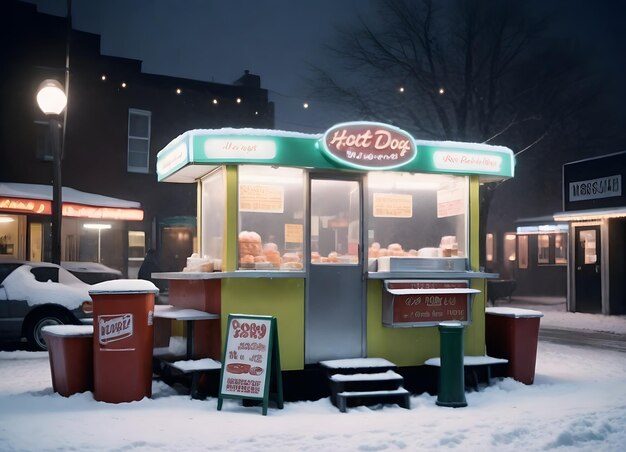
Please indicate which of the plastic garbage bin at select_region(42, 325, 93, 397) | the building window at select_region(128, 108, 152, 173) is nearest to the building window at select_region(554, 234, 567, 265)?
the building window at select_region(128, 108, 152, 173)

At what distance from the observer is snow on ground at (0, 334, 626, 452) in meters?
6.31

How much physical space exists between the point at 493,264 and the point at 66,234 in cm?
1719

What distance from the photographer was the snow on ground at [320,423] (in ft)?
20.7

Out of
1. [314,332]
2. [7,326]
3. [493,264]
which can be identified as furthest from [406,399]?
[493,264]

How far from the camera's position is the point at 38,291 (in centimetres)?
1255

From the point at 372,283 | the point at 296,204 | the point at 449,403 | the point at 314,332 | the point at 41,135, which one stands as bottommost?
the point at 449,403

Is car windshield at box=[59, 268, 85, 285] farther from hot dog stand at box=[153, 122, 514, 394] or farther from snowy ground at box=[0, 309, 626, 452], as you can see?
hot dog stand at box=[153, 122, 514, 394]

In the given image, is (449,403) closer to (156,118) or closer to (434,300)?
(434,300)

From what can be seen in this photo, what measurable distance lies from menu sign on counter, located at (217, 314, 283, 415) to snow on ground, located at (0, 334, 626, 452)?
0.22 metres

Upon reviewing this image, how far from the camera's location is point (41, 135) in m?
22.1

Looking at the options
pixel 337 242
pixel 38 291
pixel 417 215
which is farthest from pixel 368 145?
pixel 38 291

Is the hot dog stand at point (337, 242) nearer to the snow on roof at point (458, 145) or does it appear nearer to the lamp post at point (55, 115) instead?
the snow on roof at point (458, 145)

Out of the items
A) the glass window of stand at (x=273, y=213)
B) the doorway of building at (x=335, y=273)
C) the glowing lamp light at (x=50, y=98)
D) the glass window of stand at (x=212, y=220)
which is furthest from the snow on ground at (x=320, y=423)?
the glowing lamp light at (x=50, y=98)

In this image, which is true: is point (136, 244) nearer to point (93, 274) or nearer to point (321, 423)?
point (93, 274)
